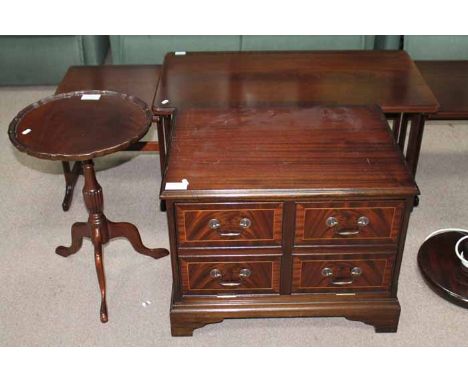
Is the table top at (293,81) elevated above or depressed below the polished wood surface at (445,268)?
above

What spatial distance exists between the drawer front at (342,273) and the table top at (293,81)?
72 cm

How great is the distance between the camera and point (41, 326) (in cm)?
252

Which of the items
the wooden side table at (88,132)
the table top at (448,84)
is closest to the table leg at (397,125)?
the table top at (448,84)

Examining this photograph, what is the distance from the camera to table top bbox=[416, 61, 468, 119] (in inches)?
117

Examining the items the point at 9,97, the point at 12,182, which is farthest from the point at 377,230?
the point at 9,97

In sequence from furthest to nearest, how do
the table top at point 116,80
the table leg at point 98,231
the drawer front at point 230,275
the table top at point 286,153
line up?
the table top at point 116,80
the table leg at point 98,231
the drawer front at point 230,275
the table top at point 286,153

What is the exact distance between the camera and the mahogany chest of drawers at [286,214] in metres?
2.16

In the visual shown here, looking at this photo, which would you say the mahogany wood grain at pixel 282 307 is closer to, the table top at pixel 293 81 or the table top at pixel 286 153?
the table top at pixel 286 153

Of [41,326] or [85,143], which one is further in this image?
[41,326]

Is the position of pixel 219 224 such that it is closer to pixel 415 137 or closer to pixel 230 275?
pixel 230 275

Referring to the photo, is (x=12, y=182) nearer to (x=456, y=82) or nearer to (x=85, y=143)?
(x=85, y=143)

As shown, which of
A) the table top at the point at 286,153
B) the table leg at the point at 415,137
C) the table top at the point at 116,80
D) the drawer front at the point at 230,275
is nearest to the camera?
the table top at the point at 286,153

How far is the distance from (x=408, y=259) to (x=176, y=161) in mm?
1225
